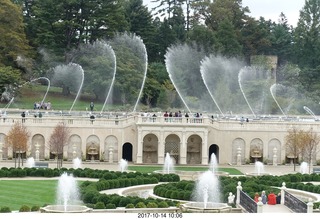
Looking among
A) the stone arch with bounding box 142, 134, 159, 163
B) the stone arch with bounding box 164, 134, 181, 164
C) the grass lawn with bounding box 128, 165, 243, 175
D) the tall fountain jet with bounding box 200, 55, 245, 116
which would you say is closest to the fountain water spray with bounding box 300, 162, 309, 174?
the grass lawn with bounding box 128, 165, 243, 175

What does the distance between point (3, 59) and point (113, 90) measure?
11.5 metres

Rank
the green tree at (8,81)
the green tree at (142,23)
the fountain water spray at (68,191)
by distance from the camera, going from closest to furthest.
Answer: the fountain water spray at (68,191), the green tree at (8,81), the green tree at (142,23)

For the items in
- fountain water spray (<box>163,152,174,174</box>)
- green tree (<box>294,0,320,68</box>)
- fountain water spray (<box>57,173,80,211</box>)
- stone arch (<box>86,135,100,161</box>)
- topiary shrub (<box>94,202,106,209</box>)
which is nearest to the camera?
topiary shrub (<box>94,202,106,209</box>)

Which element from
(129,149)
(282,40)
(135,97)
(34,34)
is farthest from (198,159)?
(282,40)

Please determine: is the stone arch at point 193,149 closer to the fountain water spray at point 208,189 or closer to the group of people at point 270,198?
the fountain water spray at point 208,189

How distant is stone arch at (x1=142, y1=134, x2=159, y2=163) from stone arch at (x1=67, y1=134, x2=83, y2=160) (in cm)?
501

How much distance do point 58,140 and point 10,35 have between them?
28879 mm

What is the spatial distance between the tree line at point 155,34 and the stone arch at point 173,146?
68.6 ft

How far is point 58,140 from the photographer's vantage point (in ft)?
244

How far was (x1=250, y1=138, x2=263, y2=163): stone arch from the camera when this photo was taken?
260 feet

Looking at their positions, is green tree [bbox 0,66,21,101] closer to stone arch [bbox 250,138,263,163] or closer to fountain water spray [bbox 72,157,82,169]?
fountain water spray [bbox 72,157,82,169]

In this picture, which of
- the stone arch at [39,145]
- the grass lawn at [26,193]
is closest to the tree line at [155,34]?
the stone arch at [39,145]

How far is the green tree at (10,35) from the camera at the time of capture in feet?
331

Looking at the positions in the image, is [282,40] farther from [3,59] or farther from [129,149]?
[129,149]
